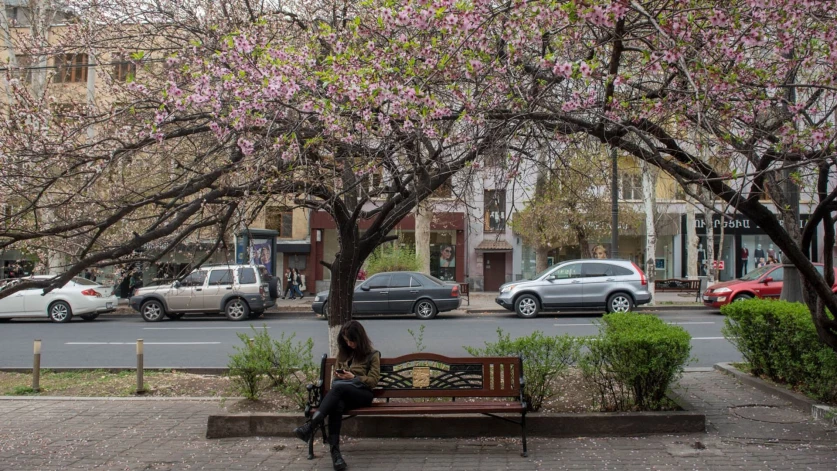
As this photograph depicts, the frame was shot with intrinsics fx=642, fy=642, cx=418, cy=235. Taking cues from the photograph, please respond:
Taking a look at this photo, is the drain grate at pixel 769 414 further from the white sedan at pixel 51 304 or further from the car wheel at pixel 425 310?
the white sedan at pixel 51 304

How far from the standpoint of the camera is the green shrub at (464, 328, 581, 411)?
6.40 m

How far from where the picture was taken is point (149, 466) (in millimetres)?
5582

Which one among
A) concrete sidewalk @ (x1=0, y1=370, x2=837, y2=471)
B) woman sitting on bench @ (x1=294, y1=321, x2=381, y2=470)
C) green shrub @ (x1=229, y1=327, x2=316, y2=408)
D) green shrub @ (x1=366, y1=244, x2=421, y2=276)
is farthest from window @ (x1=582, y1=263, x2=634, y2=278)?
woman sitting on bench @ (x1=294, y1=321, x2=381, y2=470)

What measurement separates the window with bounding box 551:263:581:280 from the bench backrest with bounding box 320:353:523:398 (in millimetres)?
13273

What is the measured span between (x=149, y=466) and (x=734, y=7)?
22.6 feet

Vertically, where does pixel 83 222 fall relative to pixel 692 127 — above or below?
below

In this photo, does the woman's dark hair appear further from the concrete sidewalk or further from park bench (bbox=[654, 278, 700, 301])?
park bench (bbox=[654, 278, 700, 301])

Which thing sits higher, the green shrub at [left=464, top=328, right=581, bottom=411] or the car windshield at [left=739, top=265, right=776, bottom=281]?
the car windshield at [left=739, top=265, right=776, bottom=281]

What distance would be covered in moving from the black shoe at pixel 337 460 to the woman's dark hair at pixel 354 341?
0.93m

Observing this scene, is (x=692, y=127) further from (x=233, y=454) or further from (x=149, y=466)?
(x=149, y=466)

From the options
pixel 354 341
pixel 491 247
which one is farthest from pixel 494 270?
pixel 354 341

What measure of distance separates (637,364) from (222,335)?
459 inches

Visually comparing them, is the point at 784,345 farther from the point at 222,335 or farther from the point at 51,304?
the point at 51,304

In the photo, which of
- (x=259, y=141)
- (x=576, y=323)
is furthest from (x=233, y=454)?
(x=576, y=323)
